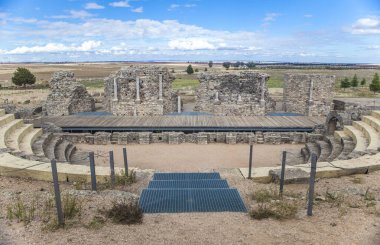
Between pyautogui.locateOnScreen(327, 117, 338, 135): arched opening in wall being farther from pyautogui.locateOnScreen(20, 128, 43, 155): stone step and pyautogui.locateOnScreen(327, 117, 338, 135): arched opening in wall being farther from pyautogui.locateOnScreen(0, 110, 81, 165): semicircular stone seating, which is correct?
pyautogui.locateOnScreen(20, 128, 43, 155): stone step

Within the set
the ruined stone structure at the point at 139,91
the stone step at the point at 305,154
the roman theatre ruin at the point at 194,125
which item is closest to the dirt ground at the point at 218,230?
the roman theatre ruin at the point at 194,125

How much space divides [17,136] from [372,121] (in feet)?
56.4

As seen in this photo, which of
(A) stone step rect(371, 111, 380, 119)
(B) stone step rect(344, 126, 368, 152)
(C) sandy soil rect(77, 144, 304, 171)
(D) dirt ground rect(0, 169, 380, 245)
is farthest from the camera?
(A) stone step rect(371, 111, 380, 119)

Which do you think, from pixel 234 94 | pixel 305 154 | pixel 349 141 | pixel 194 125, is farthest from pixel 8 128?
pixel 349 141

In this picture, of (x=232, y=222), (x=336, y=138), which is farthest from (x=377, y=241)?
(x=336, y=138)

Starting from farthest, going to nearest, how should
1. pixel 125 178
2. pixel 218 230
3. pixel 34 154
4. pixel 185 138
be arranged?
pixel 185 138 → pixel 34 154 → pixel 125 178 → pixel 218 230

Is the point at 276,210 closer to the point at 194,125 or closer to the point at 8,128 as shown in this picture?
the point at 194,125

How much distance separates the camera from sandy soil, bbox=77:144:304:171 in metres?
14.0

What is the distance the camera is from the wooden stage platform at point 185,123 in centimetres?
1800

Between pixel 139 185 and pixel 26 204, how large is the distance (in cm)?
307

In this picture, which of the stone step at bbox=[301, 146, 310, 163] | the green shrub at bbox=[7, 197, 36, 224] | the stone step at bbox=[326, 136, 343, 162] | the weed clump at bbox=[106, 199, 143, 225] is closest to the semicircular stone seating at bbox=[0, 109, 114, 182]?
the green shrub at bbox=[7, 197, 36, 224]

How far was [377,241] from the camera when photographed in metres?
5.12

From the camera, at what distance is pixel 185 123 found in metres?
18.6

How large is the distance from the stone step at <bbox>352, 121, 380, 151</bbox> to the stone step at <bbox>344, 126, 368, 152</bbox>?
0.17 metres
